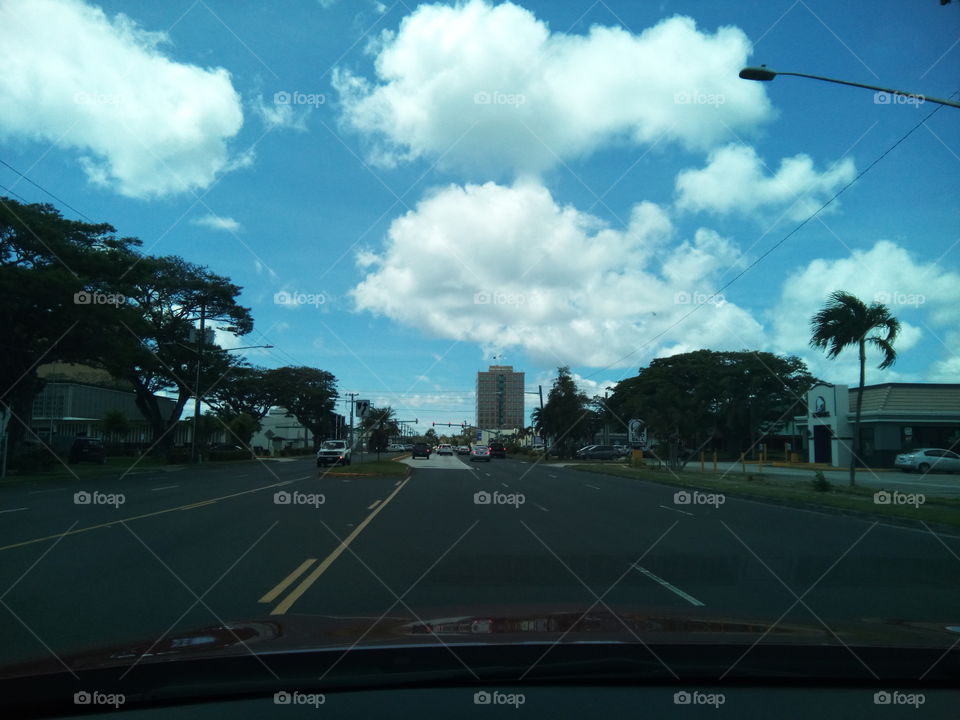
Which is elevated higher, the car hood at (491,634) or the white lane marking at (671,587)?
the car hood at (491,634)

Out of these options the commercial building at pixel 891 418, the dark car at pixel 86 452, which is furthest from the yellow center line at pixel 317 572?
the commercial building at pixel 891 418

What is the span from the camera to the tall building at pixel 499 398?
130m

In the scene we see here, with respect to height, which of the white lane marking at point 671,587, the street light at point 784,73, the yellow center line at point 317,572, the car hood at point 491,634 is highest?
the street light at point 784,73

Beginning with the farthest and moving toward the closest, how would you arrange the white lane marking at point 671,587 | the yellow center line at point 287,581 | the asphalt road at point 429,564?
the yellow center line at point 287,581 → the white lane marking at point 671,587 → the asphalt road at point 429,564

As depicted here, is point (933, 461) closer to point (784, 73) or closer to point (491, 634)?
point (784, 73)

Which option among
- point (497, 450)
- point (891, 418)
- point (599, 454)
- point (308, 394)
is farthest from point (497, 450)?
point (891, 418)

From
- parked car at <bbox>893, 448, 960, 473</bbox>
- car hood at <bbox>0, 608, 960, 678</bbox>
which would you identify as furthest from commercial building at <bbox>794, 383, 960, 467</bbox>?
car hood at <bbox>0, 608, 960, 678</bbox>

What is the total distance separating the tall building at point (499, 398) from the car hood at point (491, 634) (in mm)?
120537

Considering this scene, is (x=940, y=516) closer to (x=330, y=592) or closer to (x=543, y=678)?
(x=330, y=592)

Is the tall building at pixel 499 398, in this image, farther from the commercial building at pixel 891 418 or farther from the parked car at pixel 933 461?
the parked car at pixel 933 461

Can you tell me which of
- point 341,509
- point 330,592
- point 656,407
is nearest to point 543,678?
point 330,592

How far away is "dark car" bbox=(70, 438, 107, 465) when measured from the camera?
43.8m

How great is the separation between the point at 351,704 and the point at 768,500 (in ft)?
68.1

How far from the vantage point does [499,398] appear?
456 ft
